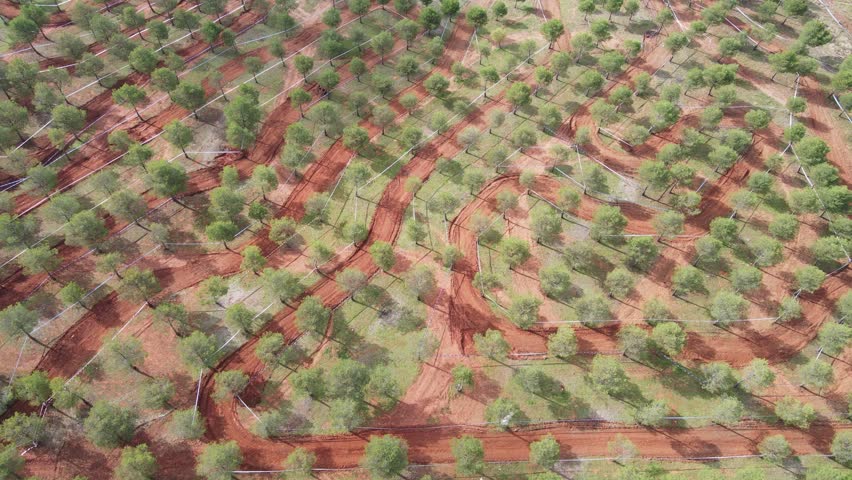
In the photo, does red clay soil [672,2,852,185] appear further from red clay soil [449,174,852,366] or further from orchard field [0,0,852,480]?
red clay soil [449,174,852,366]

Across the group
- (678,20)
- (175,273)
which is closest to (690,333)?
(175,273)

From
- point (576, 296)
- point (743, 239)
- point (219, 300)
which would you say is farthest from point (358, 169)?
point (743, 239)

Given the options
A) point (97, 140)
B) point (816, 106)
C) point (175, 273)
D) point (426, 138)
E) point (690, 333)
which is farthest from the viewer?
point (816, 106)

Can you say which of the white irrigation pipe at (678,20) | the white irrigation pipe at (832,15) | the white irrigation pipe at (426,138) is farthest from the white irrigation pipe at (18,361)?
the white irrigation pipe at (832,15)

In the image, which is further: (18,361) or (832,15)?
(832,15)

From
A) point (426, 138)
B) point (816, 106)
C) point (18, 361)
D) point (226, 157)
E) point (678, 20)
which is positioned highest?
point (678, 20)

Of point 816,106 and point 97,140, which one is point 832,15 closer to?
point 816,106

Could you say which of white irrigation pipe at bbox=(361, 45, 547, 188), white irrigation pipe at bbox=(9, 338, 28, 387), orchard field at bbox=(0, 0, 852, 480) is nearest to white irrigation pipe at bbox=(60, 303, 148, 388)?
orchard field at bbox=(0, 0, 852, 480)

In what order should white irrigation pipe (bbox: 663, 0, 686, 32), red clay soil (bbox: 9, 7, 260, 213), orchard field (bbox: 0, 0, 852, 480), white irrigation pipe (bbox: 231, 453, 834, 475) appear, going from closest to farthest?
white irrigation pipe (bbox: 231, 453, 834, 475), orchard field (bbox: 0, 0, 852, 480), red clay soil (bbox: 9, 7, 260, 213), white irrigation pipe (bbox: 663, 0, 686, 32)

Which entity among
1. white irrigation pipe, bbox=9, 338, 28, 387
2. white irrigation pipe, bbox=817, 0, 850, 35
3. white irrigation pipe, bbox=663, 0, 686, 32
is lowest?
white irrigation pipe, bbox=9, 338, 28, 387

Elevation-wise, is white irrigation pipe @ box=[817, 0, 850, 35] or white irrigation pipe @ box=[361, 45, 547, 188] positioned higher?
white irrigation pipe @ box=[817, 0, 850, 35]
